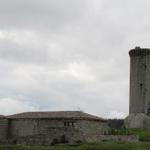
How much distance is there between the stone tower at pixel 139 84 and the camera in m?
76.6

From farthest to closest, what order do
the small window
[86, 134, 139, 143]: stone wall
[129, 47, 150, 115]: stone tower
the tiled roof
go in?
[129, 47, 150, 115]: stone tower → the tiled roof → the small window → [86, 134, 139, 143]: stone wall

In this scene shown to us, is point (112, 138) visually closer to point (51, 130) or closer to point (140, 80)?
point (51, 130)

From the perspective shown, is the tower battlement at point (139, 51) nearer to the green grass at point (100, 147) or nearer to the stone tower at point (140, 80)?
the stone tower at point (140, 80)

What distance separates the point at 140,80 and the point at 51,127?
979 inches

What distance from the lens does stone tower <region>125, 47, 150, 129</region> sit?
251 feet

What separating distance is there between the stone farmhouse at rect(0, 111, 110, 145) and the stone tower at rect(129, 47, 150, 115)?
18.0 metres

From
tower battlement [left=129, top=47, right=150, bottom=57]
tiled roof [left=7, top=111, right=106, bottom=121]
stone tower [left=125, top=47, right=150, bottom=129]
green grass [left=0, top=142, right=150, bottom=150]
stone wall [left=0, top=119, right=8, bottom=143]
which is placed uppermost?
tower battlement [left=129, top=47, right=150, bottom=57]

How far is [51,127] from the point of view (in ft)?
180

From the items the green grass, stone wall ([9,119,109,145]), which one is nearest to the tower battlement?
stone wall ([9,119,109,145])

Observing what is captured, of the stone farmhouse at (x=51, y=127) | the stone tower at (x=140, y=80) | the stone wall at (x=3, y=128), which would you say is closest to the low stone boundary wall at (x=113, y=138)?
the stone farmhouse at (x=51, y=127)

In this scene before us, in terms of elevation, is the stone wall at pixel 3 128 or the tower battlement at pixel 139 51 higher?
the tower battlement at pixel 139 51

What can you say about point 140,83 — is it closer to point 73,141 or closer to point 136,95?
point 136,95

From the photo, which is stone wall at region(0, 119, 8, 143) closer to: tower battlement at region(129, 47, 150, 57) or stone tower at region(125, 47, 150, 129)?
stone tower at region(125, 47, 150, 129)

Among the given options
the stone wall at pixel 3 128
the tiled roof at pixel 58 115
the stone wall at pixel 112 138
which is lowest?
the stone wall at pixel 112 138
